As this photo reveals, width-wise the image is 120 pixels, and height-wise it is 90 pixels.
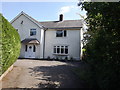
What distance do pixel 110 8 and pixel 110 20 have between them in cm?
48

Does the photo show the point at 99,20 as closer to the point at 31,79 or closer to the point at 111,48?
the point at 111,48

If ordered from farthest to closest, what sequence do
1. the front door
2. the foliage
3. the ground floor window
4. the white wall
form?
the front door < the ground floor window < the white wall < the foliage

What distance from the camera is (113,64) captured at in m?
4.15

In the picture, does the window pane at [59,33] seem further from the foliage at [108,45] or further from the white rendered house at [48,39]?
the foliage at [108,45]

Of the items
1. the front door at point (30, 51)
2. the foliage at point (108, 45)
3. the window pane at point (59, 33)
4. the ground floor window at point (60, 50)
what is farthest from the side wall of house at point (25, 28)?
the foliage at point (108, 45)

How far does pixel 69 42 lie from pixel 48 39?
437 cm

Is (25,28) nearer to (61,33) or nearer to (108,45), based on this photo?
(61,33)

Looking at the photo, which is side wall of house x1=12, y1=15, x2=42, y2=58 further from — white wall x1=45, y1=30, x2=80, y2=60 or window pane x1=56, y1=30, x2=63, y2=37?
window pane x1=56, y1=30, x2=63, y2=37

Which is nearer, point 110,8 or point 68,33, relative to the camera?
point 110,8

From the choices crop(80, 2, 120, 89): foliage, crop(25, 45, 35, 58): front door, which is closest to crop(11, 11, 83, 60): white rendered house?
crop(25, 45, 35, 58): front door

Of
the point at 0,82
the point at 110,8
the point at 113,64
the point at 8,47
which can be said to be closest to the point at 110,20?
the point at 110,8

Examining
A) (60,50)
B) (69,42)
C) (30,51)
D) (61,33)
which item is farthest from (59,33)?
(30,51)

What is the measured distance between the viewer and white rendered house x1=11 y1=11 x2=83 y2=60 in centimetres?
2025

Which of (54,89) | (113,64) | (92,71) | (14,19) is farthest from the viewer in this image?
(14,19)
